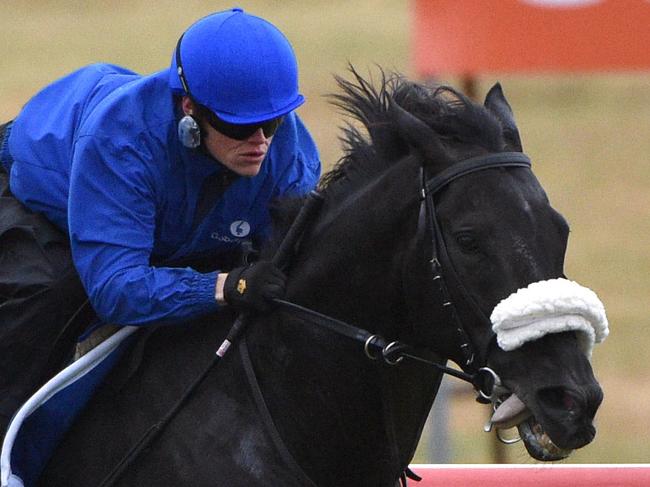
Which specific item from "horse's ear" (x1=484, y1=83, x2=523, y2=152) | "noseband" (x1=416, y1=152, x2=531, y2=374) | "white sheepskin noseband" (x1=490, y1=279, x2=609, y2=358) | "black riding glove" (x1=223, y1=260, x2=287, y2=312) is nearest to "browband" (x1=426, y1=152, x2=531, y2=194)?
"noseband" (x1=416, y1=152, x2=531, y2=374)

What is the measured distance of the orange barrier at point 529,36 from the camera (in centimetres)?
884

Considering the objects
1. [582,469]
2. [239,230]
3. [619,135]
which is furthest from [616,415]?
[619,135]

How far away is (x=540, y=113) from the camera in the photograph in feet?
71.6

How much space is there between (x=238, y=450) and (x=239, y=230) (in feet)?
2.40

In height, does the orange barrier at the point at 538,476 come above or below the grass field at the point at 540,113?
above

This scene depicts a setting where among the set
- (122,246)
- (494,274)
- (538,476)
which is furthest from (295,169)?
(538,476)

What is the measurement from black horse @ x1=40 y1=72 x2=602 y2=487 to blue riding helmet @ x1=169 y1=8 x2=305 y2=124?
0.69 ft

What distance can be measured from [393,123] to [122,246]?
0.85 metres

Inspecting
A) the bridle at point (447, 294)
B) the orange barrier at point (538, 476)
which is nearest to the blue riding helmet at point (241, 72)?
the bridle at point (447, 294)

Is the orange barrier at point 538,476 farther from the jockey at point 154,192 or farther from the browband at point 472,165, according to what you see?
the browband at point 472,165

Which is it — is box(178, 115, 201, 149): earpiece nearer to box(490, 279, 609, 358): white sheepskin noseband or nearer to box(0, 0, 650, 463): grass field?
box(490, 279, 609, 358): white sheepskin noseband

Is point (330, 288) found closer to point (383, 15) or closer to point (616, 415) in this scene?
point (616, 415)

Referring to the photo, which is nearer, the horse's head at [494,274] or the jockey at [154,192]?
the horse's head at [494,274]

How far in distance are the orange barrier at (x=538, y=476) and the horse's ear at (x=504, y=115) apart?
1.49 metres
